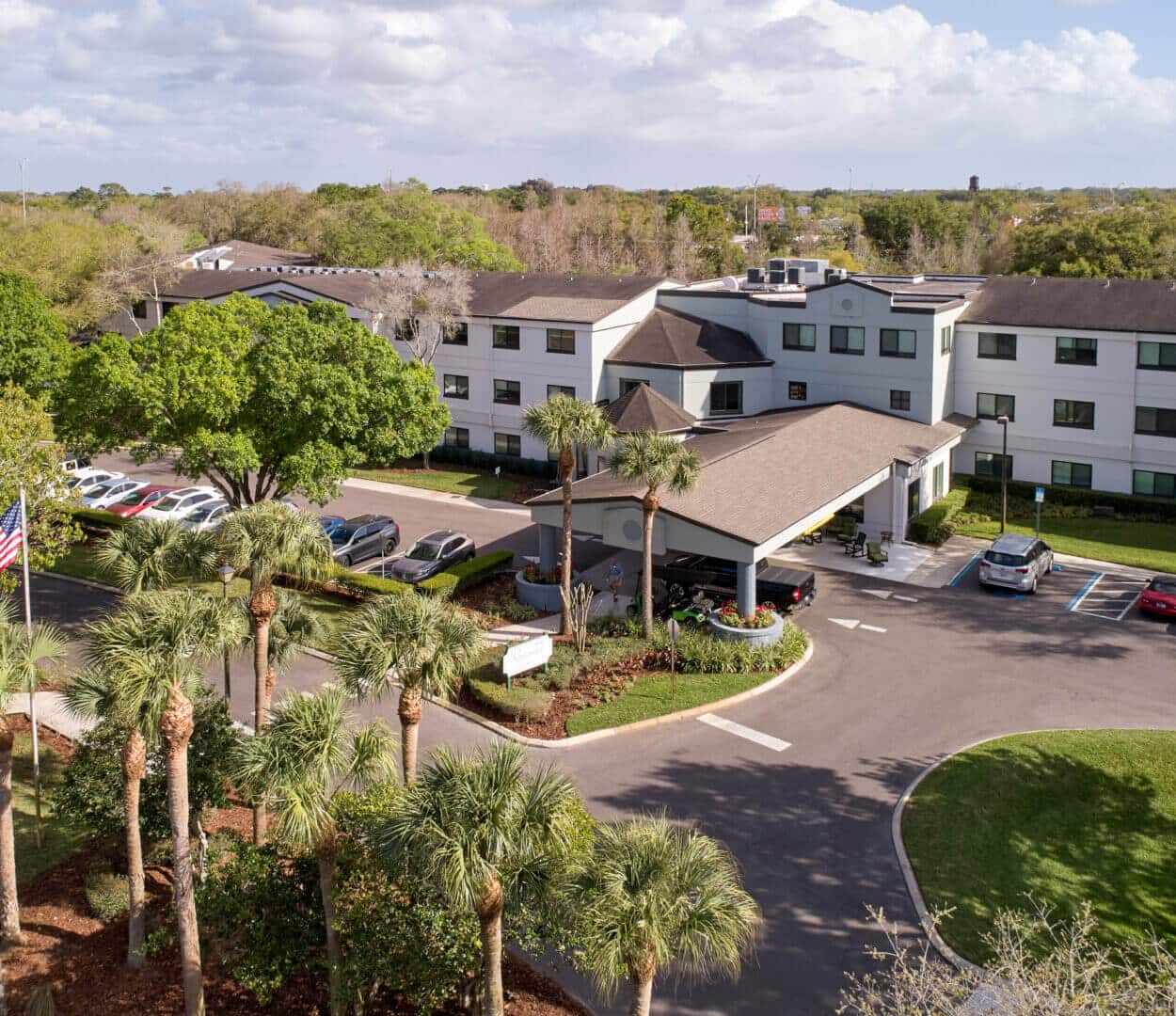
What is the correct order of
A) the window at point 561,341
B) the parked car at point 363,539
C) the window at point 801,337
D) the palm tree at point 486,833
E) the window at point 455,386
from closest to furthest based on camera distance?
the palm tree at point 486,833 → the parked car at point 363,539 → the window at point 801,337 → the window at point 561,341 → the window at point 455,386

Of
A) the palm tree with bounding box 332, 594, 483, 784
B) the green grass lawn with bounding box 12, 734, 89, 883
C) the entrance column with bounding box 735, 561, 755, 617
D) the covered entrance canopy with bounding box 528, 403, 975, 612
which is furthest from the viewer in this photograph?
the covered entrance canopy with bounding box 528, 403, 975, 612

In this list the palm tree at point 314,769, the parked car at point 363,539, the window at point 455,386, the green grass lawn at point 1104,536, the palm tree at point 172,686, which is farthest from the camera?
the window at point 455,386

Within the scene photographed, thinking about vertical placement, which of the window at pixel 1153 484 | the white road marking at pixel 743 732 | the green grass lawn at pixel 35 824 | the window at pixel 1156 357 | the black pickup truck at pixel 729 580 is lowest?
the green grass lawn at pixel 35 824

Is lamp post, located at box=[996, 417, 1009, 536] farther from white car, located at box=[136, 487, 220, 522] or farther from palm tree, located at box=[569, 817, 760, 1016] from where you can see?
white car, located at box=[136, 487, 220, 522]

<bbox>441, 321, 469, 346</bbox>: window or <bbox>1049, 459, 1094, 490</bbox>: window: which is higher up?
<bbox>441, 321, 469, 346</bbox>: window

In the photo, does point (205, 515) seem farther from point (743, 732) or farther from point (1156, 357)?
point (1156, 357)

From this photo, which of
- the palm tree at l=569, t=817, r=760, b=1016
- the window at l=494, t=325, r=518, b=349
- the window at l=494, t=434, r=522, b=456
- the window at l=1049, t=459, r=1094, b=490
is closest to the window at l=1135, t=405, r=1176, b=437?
the window at l=1049, t=459, r=1094, b=490

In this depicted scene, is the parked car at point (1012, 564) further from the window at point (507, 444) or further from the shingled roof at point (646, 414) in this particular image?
the window at point (507, 444)

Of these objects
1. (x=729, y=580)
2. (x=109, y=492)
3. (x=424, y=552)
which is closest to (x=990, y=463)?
(x=729, y=580)

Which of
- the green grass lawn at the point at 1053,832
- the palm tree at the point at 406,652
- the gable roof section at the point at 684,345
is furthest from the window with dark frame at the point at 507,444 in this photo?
the palm tree at the point at 406,652
